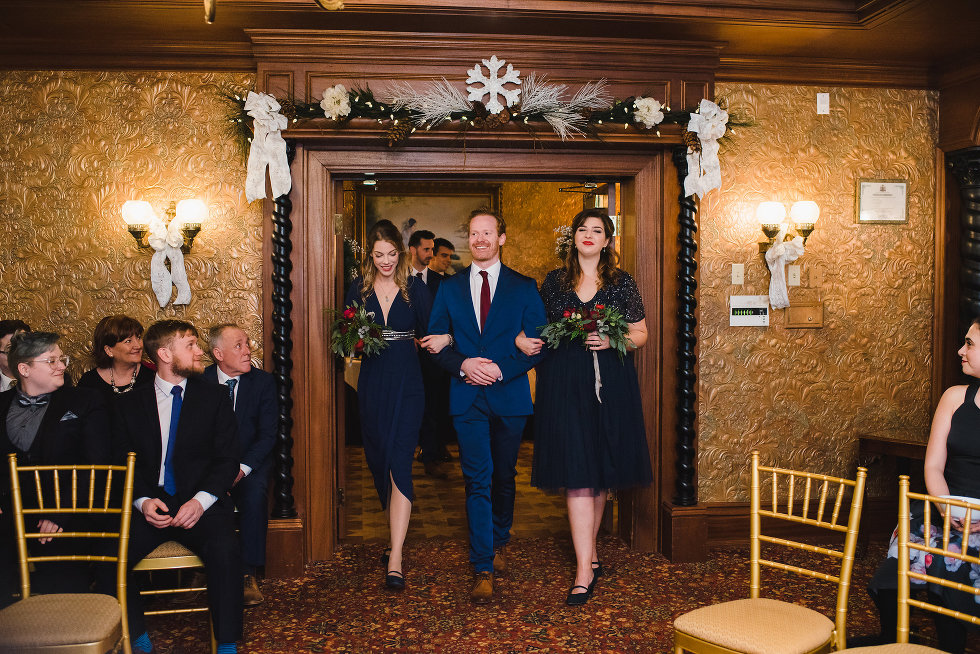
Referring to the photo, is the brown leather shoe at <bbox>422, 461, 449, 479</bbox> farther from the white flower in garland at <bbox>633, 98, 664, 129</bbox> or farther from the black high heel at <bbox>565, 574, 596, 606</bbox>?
the white flower in garland at <bbox>633, 98, 664, 129</bbox>

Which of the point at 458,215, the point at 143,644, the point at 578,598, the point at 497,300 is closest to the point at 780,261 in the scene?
the point at 497,300

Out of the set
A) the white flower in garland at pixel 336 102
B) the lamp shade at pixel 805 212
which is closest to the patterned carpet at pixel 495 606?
the lamp shade at pixel 805 212

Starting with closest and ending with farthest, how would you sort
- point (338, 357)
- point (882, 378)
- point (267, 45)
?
point (267, 45)
point (338, 357)
point (882, 378)

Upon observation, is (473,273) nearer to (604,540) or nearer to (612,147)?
(612,147)

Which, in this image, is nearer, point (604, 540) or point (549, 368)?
point (549, 368)

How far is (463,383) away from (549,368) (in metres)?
0.44

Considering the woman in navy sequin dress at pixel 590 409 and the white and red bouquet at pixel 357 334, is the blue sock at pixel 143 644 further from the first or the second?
the woman in navy sequin dress at pixel 590 409

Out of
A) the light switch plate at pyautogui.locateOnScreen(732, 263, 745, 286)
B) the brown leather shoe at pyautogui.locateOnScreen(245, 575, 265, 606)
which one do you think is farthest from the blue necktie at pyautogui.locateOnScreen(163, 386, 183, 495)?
the light switch plate at pyautogui.locateOnScreen(732, 263, 745, 286)

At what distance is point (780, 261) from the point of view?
4.66m

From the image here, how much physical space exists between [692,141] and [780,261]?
954mm

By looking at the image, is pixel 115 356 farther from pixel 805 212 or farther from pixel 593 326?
pixel 805 212

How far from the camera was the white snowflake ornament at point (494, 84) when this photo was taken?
4.16 m

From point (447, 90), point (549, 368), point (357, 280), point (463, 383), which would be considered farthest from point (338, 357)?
point (447, 90)

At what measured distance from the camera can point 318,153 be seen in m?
4.32
